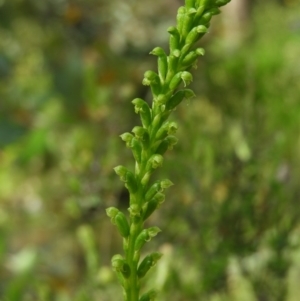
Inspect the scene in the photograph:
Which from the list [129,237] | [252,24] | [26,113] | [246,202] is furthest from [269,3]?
[129,237]

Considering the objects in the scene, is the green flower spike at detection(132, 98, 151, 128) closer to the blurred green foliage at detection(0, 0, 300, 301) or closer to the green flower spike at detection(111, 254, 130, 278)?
the green flower spike at detection(111, 254, 130, 278)

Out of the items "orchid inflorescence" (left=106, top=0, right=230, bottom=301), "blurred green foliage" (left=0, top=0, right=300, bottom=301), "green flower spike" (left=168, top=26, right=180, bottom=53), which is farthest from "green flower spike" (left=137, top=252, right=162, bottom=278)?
"blurred green foliage" (left=0, top=0, right=300, bottom=301)

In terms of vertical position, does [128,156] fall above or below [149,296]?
above

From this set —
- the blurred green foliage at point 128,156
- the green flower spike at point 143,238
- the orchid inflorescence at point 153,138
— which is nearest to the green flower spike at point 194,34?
the orchid inflorescence at point 153,138

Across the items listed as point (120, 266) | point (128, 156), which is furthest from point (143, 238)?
point (128, 156)

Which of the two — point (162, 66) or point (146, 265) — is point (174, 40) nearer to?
point (162, 66)

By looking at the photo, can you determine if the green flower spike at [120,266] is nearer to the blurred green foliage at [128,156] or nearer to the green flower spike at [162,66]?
the green flower spike at [162,66]

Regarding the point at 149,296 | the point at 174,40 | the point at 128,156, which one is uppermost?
the point at 128,156
